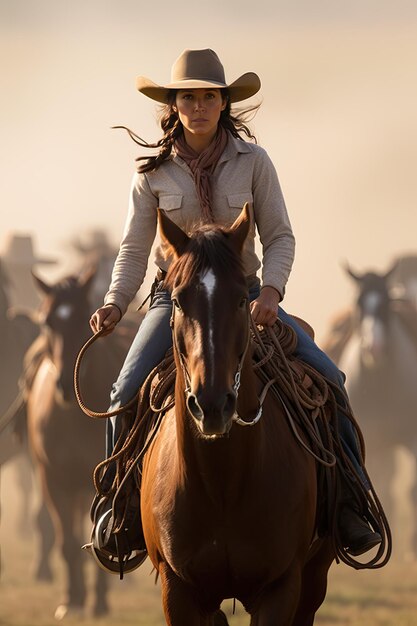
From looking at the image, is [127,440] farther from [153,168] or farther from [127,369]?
[153,168]

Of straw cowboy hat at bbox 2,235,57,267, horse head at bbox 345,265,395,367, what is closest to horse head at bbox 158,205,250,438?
horse head at bbox 345,265,395,367

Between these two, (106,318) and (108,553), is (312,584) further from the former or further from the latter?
(106,318)

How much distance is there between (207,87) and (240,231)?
1.23 metres

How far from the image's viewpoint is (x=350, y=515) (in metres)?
7.07

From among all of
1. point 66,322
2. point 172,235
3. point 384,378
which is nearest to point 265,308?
point 172,235

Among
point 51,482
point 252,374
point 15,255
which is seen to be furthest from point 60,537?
point 15,255

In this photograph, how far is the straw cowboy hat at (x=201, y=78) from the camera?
281 inches

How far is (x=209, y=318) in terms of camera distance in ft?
18.4

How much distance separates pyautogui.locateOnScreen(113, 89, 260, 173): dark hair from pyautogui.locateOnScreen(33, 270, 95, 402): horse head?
748cm

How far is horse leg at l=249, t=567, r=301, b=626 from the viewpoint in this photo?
20.7 feet

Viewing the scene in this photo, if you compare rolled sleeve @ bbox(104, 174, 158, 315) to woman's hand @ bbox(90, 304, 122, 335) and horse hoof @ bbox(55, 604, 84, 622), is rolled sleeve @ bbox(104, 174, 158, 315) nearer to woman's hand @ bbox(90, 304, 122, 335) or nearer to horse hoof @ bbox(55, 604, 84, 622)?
woman's hand @ bbox(90, 304, 122, 335)

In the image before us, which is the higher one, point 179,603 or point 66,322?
point 179,603

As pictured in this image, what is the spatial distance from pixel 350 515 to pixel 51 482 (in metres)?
9.03

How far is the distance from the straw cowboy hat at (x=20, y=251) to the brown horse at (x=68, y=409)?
52.0ft
